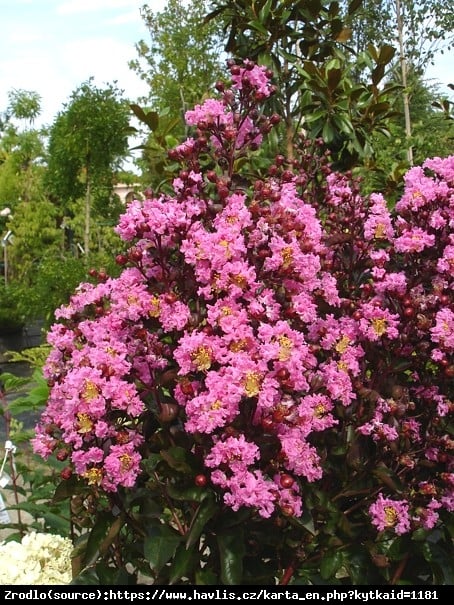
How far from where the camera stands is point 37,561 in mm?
1744

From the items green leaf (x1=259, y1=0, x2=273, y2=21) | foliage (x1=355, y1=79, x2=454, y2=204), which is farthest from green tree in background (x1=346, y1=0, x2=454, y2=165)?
green leaf (x1=259, y1=0, x2=273, y2=21)

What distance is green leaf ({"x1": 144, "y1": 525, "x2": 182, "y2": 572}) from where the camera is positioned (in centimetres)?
150

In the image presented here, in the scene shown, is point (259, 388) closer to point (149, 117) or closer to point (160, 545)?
point (160, 545)

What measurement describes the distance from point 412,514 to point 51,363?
3.31ft

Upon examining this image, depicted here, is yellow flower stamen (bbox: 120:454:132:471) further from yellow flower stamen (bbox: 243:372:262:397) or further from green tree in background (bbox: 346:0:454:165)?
green tree in background (bbox: 346:0:454:165)

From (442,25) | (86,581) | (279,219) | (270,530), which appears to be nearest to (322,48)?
(279,219)

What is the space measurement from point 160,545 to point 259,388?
435 mm

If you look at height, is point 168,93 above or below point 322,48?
above

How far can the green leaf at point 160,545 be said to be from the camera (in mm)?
1495

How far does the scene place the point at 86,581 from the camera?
1677 millimetres

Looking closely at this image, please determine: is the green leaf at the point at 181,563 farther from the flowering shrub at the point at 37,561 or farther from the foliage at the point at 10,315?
the foliage at the point at 10,315

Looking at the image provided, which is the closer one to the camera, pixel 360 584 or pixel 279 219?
pixel 279 219

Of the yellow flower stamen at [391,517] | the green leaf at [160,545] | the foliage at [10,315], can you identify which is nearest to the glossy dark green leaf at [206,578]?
the green leaf at [160,545]

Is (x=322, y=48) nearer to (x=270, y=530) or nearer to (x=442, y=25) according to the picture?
(x=270, y=530)
